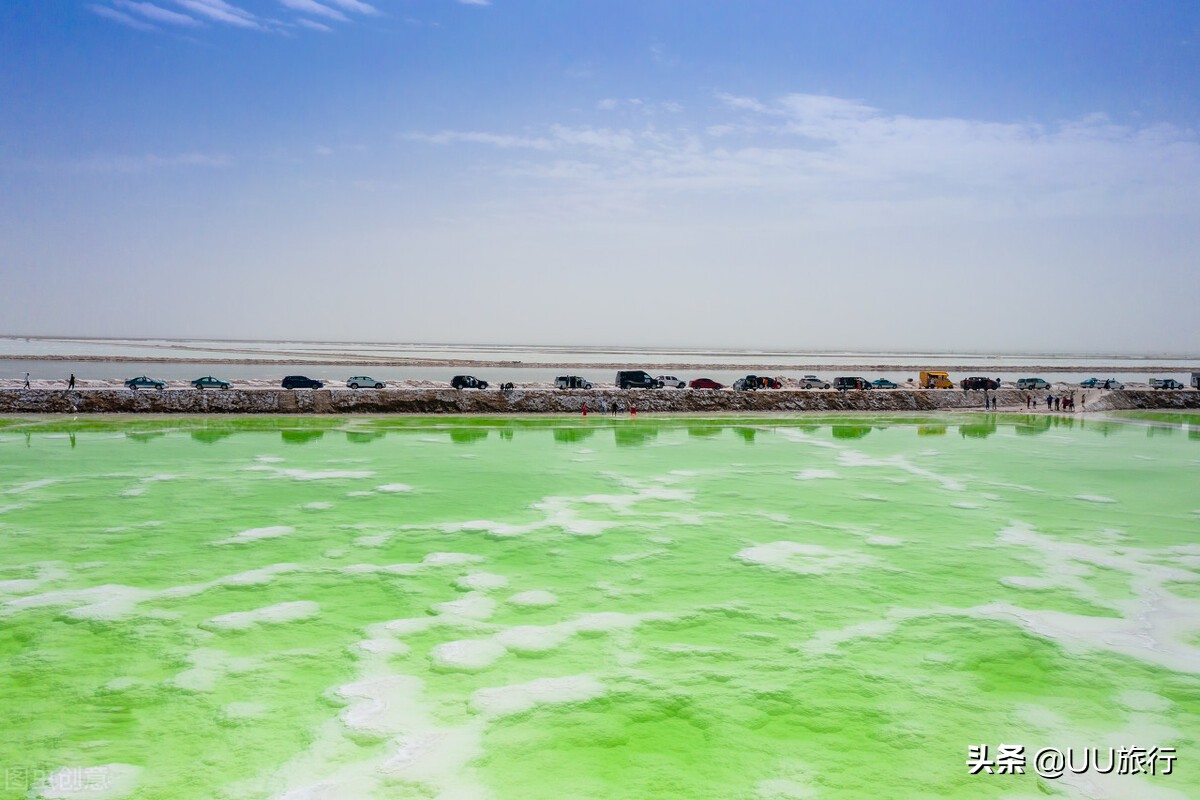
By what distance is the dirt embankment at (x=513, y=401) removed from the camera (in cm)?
4600

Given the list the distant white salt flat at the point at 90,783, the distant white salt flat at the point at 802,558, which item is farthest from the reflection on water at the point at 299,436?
the distant white salt flat at the point at 90,783

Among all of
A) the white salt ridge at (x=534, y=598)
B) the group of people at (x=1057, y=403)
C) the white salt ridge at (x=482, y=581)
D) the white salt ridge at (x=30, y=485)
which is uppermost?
the group of people at (x=1057, y=403)

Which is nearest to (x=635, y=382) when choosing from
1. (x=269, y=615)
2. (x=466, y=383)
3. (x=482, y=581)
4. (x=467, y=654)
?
(x=466, y=383)

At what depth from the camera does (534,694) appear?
35.2 ft

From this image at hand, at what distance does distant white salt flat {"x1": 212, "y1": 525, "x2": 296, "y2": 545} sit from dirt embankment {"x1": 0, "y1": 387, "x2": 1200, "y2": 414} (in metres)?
30.3

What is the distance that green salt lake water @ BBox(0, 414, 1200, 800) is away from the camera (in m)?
8.95

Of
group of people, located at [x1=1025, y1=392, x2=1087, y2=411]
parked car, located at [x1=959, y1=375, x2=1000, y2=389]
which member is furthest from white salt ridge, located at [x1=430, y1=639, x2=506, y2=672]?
parked car, located at [x1=959, y1=375, x2=1000, y2=389]

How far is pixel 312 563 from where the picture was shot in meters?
16.4

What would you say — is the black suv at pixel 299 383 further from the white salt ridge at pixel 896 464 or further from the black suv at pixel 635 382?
the white salt ridge at pixel 896 464

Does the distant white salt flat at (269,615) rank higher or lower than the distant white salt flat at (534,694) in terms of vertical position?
higher

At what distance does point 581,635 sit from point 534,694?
83.8 inches

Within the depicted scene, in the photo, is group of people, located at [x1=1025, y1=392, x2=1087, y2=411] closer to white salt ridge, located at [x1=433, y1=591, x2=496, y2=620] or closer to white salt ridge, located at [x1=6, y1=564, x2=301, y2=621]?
white salt ridge, located at [x1=433, y1=591, x2=496, y2=620]

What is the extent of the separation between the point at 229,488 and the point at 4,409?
97.3 ft

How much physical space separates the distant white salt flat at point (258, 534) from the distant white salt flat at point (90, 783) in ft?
31.8
